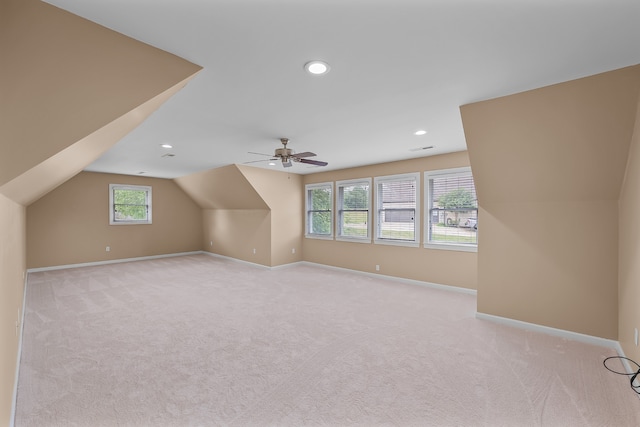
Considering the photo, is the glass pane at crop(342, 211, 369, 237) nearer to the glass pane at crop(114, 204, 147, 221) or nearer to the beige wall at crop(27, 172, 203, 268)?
the beige wall at crop(27, 172, 203, 268)

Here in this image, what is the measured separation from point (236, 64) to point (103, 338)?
3.15 m

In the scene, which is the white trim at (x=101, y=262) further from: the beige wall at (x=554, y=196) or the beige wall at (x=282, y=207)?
the beige wall at (x=554, y=196)

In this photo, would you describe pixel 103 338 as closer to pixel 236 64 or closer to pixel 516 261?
pixel 236 64

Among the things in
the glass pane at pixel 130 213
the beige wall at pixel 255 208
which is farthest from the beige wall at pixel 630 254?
the glass pane at pixel 130 213

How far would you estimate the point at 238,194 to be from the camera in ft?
22.2

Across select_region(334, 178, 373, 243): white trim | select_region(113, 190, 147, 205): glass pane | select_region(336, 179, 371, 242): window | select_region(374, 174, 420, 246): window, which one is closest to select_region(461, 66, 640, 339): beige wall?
select_region(374, 174, 420, 246): window

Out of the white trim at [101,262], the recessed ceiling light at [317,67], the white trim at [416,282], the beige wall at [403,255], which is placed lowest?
the white trim at [416,282]

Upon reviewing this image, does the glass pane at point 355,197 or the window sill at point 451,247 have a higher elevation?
the glass pane at point 355,197

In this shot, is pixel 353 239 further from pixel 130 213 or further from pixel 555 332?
pixel 130 213

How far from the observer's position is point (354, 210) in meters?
6.23

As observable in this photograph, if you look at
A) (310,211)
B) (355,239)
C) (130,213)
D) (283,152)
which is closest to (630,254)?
(283,152)

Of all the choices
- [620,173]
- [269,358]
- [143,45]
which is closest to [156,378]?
[269,358]

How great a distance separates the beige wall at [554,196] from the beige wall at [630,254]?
80 millimetres

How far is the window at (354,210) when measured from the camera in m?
5.99
